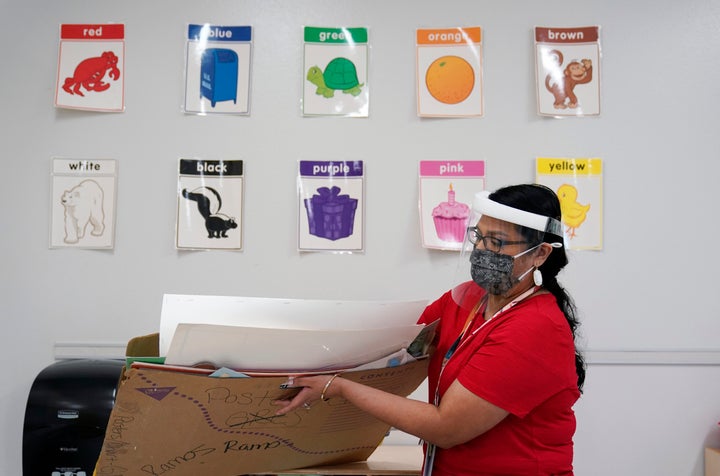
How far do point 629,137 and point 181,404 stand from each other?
7.06 ft

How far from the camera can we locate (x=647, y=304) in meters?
2.74

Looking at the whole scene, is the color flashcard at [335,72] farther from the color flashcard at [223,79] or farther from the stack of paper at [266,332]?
the stack of paper at [266,332]

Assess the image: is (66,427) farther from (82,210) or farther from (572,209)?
(572,209)

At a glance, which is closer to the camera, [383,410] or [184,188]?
[383,410]

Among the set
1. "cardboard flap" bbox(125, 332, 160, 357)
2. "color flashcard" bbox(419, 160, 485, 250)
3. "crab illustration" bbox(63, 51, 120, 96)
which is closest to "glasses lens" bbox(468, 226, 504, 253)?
"cardboard flap" bbox(125, 332, 160, 357)

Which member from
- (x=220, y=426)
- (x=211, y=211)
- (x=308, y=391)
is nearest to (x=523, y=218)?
(x=308, y=391)

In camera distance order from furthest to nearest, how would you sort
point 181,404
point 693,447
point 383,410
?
point 693,447
point 383,410
point 181,404

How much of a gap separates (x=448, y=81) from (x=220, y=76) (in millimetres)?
909

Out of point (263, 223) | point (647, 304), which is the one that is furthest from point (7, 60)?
point (647, 304)

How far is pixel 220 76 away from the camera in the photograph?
9.04ft

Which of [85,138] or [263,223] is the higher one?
[85,138]

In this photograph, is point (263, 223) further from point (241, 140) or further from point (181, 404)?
point (181, 404)

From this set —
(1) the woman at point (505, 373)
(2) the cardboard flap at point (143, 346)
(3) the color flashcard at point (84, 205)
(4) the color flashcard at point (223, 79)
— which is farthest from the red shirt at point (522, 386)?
(3) the color flashcard at point (84, 205)

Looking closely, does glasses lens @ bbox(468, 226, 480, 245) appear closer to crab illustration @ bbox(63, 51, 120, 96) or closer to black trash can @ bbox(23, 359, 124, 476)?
black trash can @ bbox(23, 359, 124, 476)
